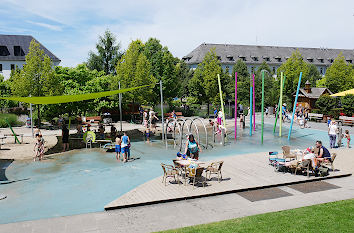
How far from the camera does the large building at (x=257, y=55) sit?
85250 mm

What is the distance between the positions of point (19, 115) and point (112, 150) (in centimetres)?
1954

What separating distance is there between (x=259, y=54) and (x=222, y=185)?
8322 centimetres

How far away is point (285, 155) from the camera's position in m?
14.3

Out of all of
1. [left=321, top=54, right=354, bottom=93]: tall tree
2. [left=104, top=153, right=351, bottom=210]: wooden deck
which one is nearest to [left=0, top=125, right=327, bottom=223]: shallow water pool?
[left=104, top=153, right=351, bottom=210]: wooden deck

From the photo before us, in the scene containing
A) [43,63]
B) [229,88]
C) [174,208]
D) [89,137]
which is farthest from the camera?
[229,88]

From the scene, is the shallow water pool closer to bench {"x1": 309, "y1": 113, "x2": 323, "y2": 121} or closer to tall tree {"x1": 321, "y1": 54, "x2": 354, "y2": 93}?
bench {"x1": 309, "y1": 113, "x2": 323, "y2": 121}

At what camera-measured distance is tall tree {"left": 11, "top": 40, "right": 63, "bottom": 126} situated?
86.5 ft

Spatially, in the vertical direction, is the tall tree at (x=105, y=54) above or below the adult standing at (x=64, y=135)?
above

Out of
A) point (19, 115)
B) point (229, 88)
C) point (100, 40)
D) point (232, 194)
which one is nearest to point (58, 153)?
point (232, 194)

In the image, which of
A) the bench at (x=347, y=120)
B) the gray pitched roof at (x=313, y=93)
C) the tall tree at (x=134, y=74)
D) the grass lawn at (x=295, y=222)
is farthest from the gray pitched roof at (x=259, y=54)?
the grass lawn at (x=295, y=222)

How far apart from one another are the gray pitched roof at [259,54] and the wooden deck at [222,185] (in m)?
71.5

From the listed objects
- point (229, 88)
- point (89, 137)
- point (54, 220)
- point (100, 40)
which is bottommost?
point (54, 220)

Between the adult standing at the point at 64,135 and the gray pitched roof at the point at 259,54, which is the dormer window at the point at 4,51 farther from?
the adult standing at the point at 64,135

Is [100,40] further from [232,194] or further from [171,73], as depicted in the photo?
[232,194]
